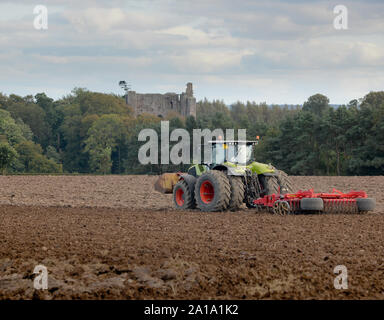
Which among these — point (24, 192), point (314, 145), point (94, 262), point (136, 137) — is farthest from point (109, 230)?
point (136, 137)

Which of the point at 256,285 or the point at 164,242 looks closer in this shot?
the point at 256,285

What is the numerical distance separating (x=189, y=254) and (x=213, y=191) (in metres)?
7.79

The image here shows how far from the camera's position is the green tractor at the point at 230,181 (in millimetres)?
17953

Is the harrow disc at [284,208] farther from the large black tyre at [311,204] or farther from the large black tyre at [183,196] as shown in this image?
the large black tyre at [183,196]

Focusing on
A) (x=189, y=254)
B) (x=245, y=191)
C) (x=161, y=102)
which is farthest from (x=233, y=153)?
(x=161, y=102)

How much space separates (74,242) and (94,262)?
2.29 m

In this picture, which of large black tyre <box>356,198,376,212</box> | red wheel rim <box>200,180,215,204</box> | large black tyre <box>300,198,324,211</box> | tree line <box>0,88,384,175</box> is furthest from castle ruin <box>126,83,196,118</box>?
large black tyre <box>300,198,324,211</box>

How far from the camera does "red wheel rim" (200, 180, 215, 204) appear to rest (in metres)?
18.7

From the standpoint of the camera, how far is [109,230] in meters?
14.7

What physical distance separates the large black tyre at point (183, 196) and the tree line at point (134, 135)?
39521mm

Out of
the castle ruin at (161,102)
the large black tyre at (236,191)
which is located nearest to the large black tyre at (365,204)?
the large black tyre at (236,191)

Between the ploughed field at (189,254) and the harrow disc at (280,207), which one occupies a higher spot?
the harrow disc at (280,207)

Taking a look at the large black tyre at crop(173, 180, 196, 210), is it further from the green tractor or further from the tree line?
the tree line
